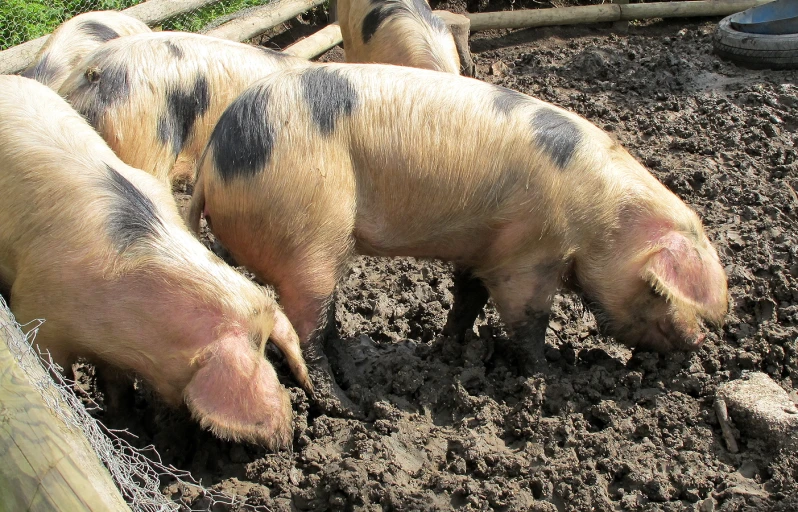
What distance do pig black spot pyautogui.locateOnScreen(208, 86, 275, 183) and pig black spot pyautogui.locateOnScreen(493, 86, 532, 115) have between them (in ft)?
3.80

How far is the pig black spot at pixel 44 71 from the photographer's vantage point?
17.7ft

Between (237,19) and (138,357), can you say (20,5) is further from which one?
(138,357)

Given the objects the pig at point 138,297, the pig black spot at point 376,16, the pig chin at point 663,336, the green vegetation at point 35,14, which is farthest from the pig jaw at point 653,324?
the green vegetation at point 35,14

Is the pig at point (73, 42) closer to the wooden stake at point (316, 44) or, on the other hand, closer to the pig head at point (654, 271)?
the wooden stake at point (316, 44)

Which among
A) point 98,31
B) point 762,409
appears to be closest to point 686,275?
point 762,409

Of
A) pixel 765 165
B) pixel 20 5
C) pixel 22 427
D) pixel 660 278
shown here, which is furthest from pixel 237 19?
pixel 22 427

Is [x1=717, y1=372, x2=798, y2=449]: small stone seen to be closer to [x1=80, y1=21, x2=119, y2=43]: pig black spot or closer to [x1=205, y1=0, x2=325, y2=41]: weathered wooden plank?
[x1=80, y1=21, x2=119, y2=43]: pig black spot

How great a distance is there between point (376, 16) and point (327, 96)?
3284 mm

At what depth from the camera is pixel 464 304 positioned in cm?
476

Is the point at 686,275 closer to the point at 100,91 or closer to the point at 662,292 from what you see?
the point at 662,292

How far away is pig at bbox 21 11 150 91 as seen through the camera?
543 centimetres

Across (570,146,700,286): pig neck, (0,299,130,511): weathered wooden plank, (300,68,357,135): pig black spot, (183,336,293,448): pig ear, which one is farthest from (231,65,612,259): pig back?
(0,299,130,511): weathered wooden plank

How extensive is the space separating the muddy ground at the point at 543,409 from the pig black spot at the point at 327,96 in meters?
1.24

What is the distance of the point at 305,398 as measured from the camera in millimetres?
3980
